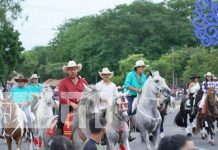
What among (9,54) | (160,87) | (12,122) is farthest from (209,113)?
(9,54)

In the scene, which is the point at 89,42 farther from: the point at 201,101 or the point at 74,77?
the point at 74,77

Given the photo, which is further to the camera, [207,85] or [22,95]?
[207,85]

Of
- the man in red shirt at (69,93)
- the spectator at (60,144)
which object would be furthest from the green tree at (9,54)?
the spectator at (60,144)

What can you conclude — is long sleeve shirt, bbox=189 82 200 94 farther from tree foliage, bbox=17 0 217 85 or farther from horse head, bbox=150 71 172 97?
tree foliage, bbox=17 0 217 85

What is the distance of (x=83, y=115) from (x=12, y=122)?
5844mm

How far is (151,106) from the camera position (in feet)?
49.0

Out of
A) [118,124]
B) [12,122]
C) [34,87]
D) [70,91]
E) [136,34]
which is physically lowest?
[12,122]

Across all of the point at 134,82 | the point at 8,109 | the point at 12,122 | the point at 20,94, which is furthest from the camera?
the point at 20,94

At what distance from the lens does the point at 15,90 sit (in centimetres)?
1703

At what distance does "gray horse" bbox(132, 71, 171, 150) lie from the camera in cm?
1477

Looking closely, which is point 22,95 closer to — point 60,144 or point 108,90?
point 108,90

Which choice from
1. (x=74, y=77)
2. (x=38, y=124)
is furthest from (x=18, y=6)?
(x=74, y=77)

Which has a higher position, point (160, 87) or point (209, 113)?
point (160, 87)

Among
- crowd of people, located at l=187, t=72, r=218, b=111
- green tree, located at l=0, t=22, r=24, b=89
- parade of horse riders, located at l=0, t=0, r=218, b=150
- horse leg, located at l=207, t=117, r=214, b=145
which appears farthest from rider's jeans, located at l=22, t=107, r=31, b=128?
green tree, located at l=0, t=22, r=24, b=89
